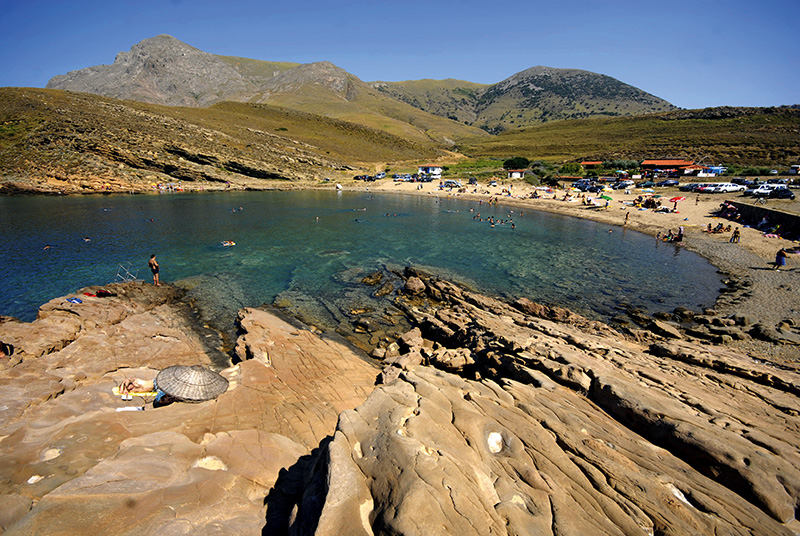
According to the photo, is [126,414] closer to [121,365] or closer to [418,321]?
[121,365]

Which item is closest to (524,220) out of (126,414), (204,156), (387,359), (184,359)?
(387,359)

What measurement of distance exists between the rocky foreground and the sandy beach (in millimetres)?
9718

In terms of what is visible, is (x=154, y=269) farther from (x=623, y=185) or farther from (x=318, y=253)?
(x=623, y=185)

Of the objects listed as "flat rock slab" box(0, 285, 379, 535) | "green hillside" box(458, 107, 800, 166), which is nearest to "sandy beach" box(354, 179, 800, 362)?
"flat rock slab" box(0, 285, 379, 535)

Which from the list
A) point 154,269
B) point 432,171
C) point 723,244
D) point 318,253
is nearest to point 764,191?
point 723,244

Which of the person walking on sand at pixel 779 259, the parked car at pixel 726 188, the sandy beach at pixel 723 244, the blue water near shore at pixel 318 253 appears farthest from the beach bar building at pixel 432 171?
the person walking on sand at pixel 779 259

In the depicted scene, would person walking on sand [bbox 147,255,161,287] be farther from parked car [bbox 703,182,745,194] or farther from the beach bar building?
the beach bar building

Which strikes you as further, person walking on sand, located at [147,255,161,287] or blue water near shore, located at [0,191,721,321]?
blue water near shore, located at [0,191,721,321]

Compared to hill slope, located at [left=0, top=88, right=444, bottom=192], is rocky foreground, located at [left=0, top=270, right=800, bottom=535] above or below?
below

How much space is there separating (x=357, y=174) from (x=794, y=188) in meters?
85.3

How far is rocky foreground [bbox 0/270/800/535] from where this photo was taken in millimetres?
5105

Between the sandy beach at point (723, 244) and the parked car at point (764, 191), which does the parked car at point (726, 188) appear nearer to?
the sandy beach at point (723, 244)

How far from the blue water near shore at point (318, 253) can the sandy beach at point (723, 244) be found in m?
1.87

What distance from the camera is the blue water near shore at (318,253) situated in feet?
75.3
